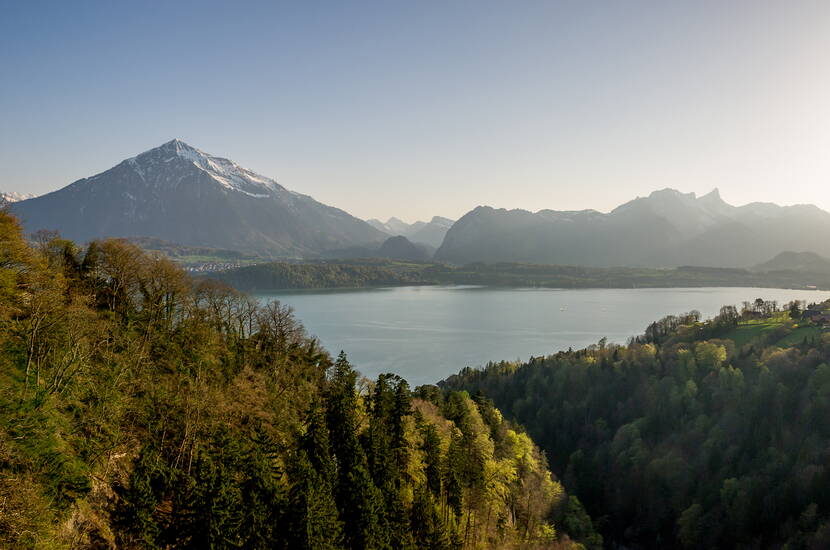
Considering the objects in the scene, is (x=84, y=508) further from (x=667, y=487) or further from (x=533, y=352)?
(x=533, y=352)

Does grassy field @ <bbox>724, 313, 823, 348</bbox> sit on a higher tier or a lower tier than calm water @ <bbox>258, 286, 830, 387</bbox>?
higher

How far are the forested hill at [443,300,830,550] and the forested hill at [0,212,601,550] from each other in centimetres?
2150

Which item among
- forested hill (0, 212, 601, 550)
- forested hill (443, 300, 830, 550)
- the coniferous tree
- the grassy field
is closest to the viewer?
forested hill (0, 212, 601, 550)

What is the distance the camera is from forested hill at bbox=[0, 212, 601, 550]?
14.9 m

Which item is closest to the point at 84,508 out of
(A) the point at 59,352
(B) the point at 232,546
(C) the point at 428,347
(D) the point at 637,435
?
(B) the point at 232,546

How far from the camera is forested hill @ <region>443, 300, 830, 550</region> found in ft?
146

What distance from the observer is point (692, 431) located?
5609cm

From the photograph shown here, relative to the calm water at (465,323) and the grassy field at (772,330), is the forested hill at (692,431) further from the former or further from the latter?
the calm water at (465,323)

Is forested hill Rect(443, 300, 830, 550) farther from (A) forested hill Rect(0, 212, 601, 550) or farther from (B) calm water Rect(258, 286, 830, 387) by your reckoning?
(A) forested hill Rect(0, 212, 601, 550)

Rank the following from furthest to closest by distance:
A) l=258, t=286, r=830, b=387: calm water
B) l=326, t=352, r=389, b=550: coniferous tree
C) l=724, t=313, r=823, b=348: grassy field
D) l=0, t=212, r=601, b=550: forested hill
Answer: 1. l=258, t=286, r=830, b=387: calm water
2. l=724, t=313, r=823, b=348: grassy field
3. l=326, t=352, r=389, b=550: coniferous tree
4. l=0, t=212, r=601, b=550: forested hill

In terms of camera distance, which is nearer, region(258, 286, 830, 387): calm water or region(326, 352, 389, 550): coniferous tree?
region(326, 352, 389, 550): coniferous tree

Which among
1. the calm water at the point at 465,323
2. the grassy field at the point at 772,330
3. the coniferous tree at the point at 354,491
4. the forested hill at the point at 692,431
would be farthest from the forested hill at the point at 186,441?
the grassy field at the point at 772,330

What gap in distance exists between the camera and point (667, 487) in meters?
51.3

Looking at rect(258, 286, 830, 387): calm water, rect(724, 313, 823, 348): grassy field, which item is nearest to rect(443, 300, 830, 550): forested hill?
rect(724, 313, 823, 348): grassy field
